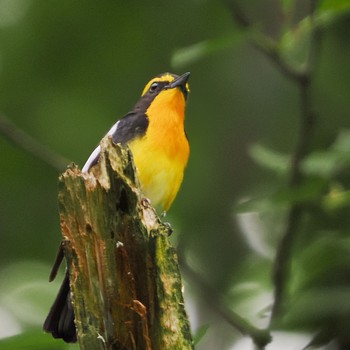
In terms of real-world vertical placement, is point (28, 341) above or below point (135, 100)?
below

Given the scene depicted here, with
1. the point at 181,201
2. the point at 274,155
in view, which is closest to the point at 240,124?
the point at 181,201

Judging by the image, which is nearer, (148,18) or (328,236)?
(328,236)

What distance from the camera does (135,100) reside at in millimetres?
8547

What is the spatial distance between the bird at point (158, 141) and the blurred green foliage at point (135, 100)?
1573mm

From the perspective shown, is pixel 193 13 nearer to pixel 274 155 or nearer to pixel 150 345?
pixel 274 155

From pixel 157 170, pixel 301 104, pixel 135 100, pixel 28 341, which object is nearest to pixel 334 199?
pixel 301 104

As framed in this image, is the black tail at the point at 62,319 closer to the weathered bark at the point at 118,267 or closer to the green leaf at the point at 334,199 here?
the weathered bark at the point at 118,267

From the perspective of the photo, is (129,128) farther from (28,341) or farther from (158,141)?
(28,341)

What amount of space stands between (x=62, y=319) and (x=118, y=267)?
1187 millimetres

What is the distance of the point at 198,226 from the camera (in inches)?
311

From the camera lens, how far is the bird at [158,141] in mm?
5465

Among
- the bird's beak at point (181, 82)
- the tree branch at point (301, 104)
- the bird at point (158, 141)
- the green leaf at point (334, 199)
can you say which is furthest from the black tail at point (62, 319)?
the bird's beak at point (181, 82)

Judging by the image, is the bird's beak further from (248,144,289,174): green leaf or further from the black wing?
(248,144,289,174): green leaf

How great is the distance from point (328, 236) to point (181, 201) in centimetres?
301
